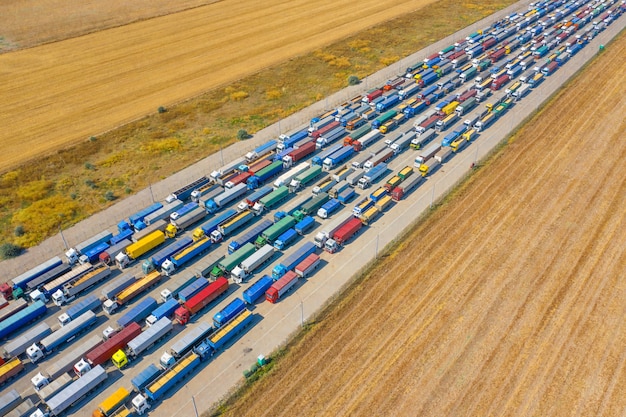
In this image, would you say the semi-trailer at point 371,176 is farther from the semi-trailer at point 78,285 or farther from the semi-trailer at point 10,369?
the semi-trailer at point 10,369

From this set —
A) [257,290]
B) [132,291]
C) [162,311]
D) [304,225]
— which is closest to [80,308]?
[132,291]

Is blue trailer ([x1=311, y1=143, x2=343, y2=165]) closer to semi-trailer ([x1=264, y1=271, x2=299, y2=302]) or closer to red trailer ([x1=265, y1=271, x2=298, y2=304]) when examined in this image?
semi-trailer ([x1=264, y1=271, x2=299, y2=302])

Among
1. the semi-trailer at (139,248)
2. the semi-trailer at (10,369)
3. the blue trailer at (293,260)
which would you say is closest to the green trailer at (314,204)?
the blue trailer at (293,260)

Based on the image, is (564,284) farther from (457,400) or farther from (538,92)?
(538,92)

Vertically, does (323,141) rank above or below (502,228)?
above

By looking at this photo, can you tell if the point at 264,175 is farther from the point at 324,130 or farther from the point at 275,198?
the point at 324,130

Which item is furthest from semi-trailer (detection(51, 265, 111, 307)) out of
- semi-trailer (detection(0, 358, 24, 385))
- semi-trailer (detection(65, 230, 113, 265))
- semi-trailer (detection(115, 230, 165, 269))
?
semi-trailer (detection(0, 358, 24, 385))

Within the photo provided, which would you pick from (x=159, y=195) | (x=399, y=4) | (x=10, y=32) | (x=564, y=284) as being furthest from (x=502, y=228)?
(x=10, y=32)
